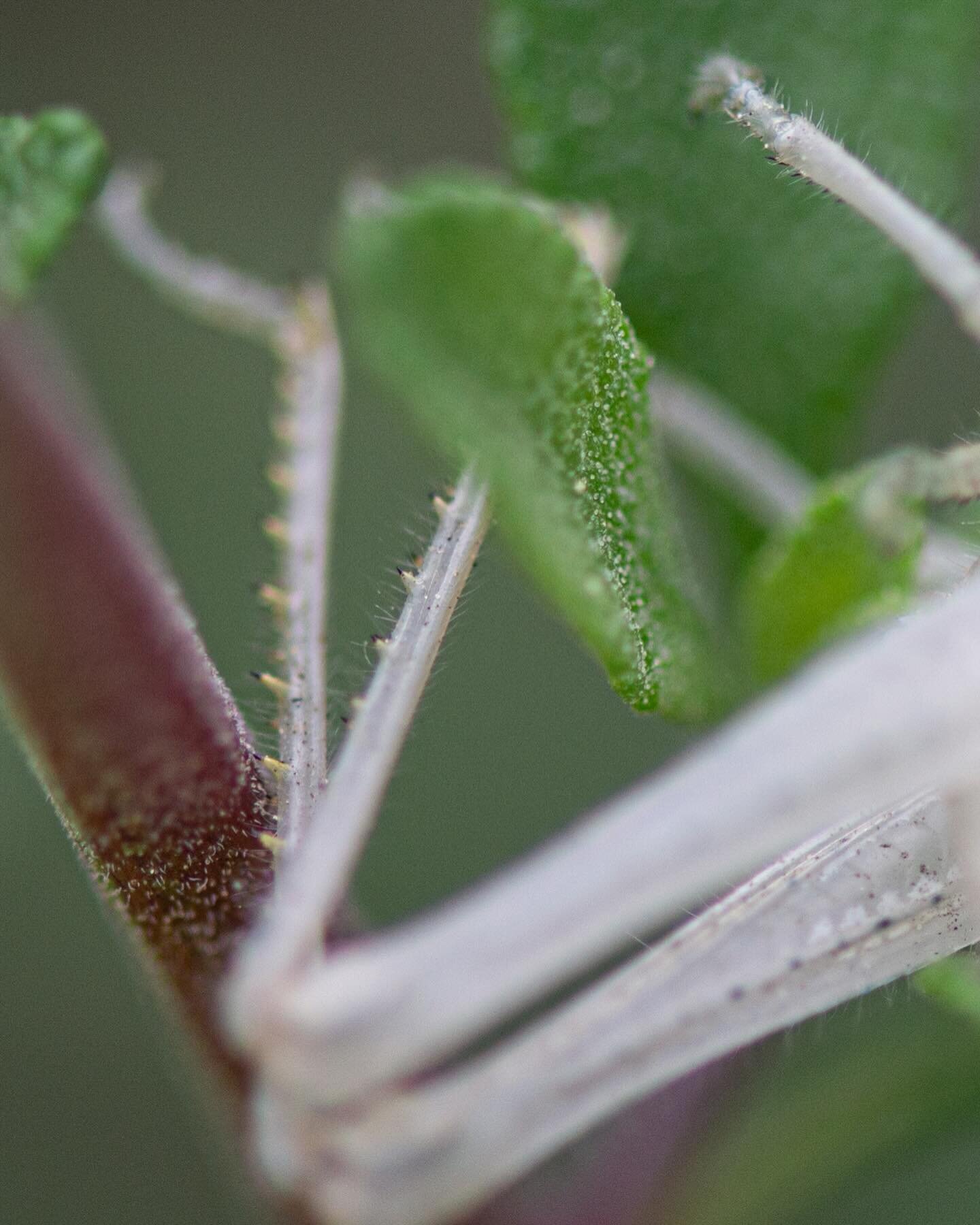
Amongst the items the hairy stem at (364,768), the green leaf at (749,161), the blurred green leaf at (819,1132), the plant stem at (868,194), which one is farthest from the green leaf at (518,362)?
the blurred green leaf at (819,1132)

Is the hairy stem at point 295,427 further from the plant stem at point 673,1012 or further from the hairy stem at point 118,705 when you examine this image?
the plant stem at point 673,1012

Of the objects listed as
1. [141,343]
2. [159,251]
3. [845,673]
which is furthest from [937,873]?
[141,343]

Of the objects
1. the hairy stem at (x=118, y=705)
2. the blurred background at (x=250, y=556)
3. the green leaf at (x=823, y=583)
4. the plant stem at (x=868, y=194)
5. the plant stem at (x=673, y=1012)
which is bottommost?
the blurred background at (x=250, y=556)

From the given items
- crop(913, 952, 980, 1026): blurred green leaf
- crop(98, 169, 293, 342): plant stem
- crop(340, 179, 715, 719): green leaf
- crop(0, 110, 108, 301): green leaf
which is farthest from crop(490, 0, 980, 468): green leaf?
crop(913, 952, 980, 1026): blurred green leaf

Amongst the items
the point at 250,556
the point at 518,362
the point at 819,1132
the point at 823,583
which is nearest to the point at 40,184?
the point at 518,362

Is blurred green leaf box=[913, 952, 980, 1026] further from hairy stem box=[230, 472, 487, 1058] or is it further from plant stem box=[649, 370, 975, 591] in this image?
plant stem box=[649, 370, 975, 591]

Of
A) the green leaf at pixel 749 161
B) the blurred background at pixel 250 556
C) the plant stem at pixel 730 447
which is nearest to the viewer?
the green leaf at pixel 749 161

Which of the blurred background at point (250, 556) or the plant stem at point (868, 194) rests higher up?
the plant stem at point (868, 194)
